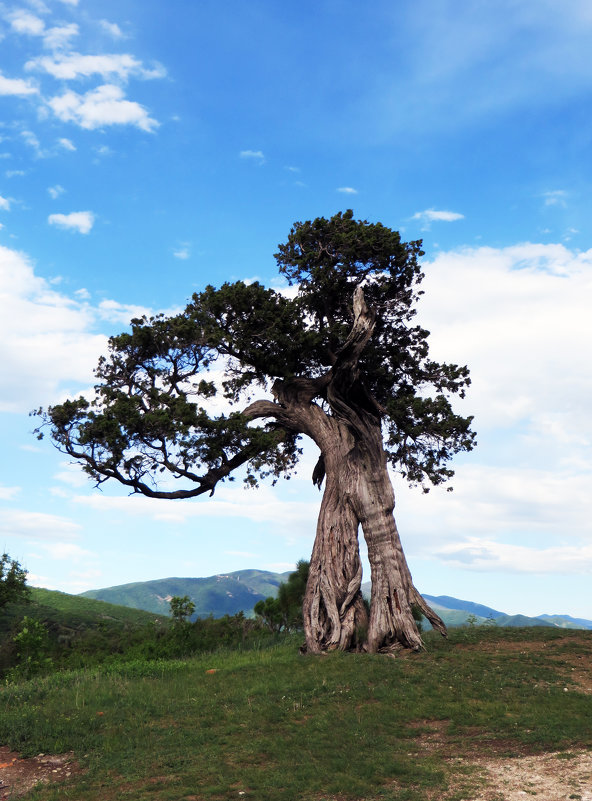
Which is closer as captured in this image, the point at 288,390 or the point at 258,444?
the point at 258,444

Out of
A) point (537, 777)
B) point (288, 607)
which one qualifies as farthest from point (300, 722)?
point (288, 607)

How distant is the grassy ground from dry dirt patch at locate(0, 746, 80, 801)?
27 centimetres

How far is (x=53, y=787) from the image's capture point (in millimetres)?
10664

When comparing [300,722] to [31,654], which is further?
[31,654]

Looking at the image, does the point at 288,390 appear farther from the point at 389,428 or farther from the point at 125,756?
the point at 125,756

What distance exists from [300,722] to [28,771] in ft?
16.5

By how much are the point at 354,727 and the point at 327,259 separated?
17482mm

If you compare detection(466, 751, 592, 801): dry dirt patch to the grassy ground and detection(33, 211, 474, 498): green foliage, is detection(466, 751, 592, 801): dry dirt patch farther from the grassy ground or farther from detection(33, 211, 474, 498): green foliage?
detection(33, 211, 474, 498): green foliage

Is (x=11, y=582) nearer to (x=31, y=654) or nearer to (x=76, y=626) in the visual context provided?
(x=31, y=654)

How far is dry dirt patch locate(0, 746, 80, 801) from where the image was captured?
10.9m

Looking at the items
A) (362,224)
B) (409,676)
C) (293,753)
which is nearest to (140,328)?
(362,224)

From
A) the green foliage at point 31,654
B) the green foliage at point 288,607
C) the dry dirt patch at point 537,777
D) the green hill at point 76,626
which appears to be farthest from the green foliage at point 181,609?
the dry dirt patch at point 537,777

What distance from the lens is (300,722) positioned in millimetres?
13148

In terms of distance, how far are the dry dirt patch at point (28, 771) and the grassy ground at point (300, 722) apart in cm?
27
